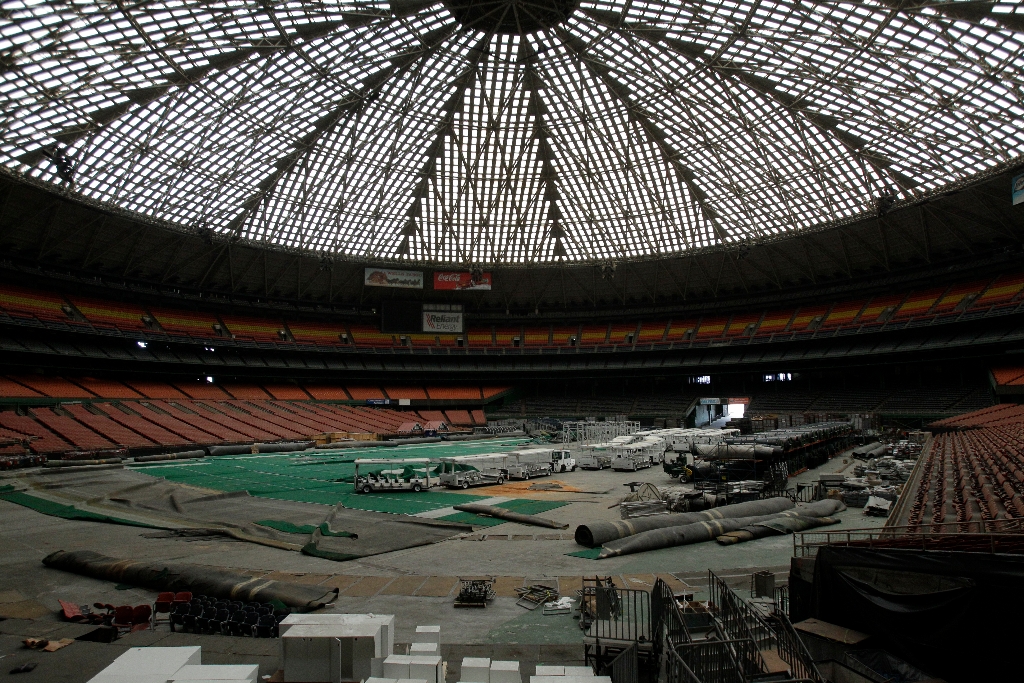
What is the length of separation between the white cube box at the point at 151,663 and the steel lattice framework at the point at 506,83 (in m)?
33.1

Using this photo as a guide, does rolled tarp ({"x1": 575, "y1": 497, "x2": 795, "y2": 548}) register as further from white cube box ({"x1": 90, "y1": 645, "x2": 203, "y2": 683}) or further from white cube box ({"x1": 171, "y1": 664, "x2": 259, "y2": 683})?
white cube box ({"x1": 171, "y1": 664, "x2": 259, "y2": 683})

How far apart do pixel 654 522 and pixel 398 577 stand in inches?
329

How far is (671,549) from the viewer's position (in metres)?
17.9

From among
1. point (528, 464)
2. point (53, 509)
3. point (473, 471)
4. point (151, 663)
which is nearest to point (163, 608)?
point (151, 663)

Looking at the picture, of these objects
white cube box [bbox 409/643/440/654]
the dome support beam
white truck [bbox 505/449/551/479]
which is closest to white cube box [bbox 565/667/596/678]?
white cube box [bbox 409/643/440/654]

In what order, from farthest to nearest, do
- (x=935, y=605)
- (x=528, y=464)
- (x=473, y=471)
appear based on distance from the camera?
(x=528, y=464) < (x=473, y=471) < (x=935, y=605)

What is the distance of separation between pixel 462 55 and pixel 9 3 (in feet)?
78.9

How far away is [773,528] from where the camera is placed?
19.3 metres

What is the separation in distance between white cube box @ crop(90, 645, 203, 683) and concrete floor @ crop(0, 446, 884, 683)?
70.3 inches

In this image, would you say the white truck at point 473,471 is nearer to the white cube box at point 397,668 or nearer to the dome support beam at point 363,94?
the white cube box at point 397,668

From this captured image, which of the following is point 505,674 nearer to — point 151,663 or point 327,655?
point 327,655

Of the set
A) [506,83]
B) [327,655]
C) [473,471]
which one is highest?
[506,83]

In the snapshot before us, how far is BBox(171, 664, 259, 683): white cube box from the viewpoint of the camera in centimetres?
675

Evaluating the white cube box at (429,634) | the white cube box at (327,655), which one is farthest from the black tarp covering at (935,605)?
the white cube box at (327,655)
